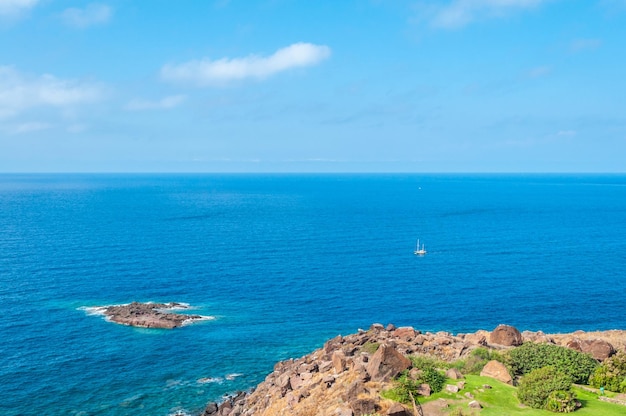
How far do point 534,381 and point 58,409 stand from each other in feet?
168

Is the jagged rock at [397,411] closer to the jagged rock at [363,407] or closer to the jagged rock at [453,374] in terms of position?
the jagged rock at [363,407]

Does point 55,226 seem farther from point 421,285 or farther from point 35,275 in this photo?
point 421,285

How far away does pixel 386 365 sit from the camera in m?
43.2

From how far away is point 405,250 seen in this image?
498ft

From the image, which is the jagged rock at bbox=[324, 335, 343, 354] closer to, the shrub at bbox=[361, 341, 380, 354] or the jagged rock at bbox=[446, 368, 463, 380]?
the shrub at bbox=[361, 341, 380, 354]

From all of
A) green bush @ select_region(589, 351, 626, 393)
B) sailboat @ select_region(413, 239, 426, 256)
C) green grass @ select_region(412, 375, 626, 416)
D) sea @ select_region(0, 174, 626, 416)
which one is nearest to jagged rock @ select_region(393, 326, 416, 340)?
sea @ select_region(0, 174, 626, 416)

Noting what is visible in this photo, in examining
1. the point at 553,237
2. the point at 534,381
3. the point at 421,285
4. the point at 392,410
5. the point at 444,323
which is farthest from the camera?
the point at 553,237

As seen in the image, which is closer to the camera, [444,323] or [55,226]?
[444,323]

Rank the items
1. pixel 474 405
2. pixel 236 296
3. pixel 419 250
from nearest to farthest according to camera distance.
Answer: pixel 474 405 < pixel 236 296 < pixel 419 250

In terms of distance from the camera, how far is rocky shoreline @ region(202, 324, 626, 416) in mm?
40656

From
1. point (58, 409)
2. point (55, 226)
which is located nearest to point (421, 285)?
point (58, 409)

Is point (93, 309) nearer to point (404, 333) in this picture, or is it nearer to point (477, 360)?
point (404, 333)

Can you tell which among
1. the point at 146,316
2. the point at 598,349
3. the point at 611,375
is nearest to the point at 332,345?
the point at 598,349

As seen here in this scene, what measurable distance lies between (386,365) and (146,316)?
2325 inches
